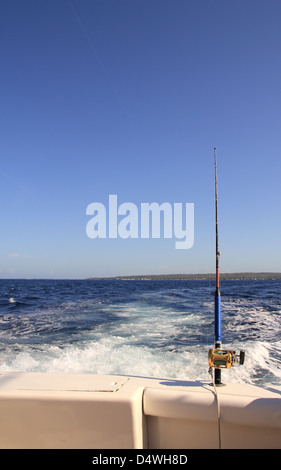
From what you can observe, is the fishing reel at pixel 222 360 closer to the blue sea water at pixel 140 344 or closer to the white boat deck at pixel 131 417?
the white boat deck at pixel 131 417

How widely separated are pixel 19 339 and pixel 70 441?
6.60 m

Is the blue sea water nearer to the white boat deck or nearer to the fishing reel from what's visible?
the fishing reel

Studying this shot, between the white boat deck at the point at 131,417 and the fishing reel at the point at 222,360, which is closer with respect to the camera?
the white boat deck at the point at 131,417

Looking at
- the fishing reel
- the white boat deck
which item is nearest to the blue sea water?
the fishing reel

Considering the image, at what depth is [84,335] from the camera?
8078 mm

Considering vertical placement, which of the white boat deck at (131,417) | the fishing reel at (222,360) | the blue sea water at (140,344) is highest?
the fishing reel at (222,360)

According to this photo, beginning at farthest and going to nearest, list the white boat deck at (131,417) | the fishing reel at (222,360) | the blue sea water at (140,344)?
the blue sea water at (140,344) → the fishing reel at (222,360) → the white boat deck at (131,417)

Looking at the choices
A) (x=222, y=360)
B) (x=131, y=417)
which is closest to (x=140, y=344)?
(x=222, y=360)

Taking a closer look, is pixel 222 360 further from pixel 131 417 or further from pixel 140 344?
pixel 140 344

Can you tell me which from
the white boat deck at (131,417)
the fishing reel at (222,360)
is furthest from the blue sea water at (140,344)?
the white boat deck at (131,417)
